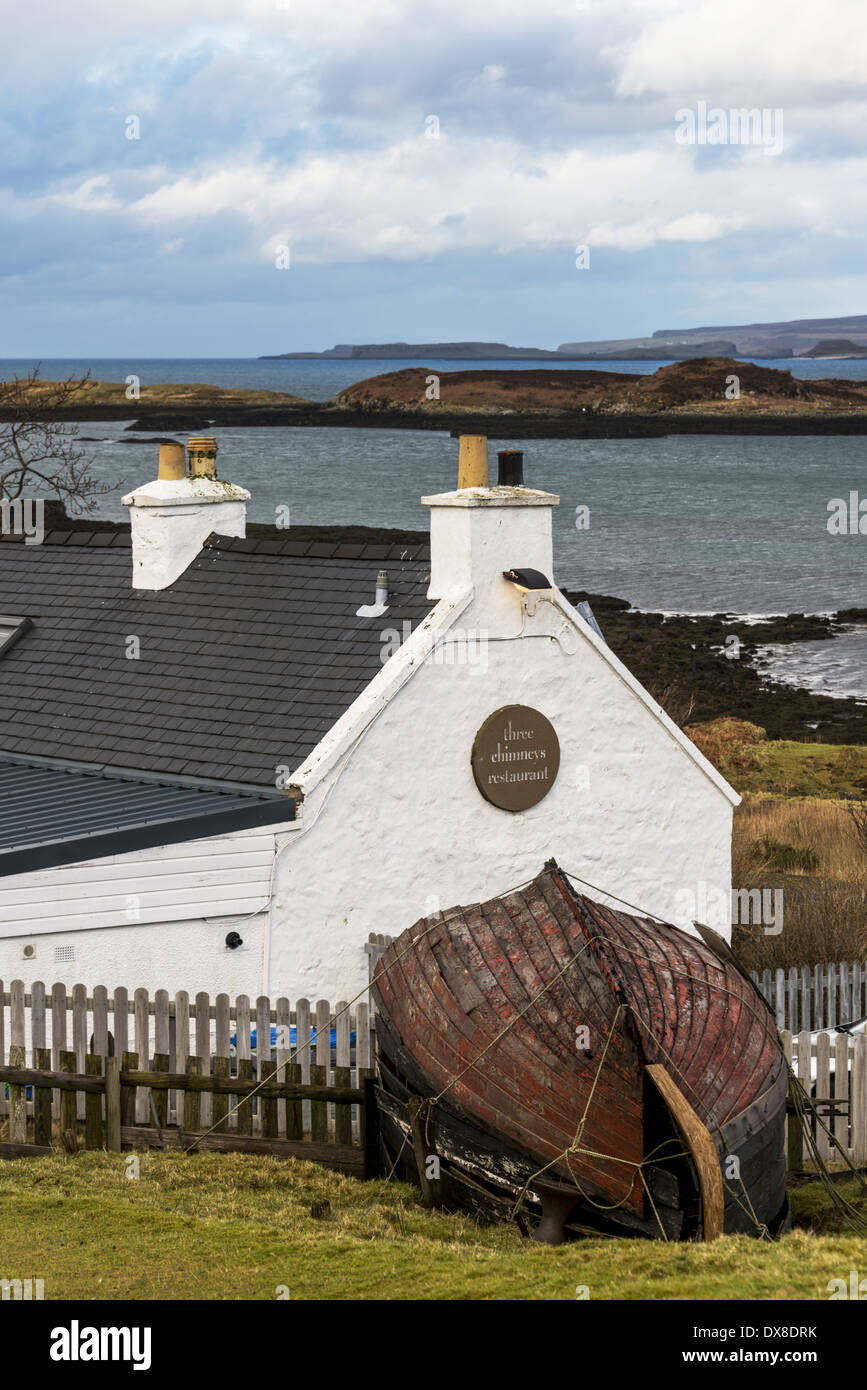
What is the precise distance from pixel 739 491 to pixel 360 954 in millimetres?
121353

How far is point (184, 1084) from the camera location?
11.8 meters

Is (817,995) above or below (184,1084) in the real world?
below

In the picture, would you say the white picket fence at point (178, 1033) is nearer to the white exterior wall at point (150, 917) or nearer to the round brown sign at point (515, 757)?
the white exterior wall at point (150, 917)

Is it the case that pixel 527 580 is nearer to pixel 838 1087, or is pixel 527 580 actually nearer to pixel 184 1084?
pixel 838 1087

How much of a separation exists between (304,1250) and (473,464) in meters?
8.18

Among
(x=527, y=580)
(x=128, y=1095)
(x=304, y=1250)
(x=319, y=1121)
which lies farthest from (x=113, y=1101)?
(x=527, y=580)

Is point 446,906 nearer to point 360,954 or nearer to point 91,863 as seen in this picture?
point 360,954

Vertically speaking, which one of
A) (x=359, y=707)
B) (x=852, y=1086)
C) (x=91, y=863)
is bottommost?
(x=852, y=1086)

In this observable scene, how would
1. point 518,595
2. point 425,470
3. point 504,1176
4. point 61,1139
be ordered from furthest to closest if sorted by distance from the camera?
point 425,470
point 518,595
point 61,1139
point 504,1176

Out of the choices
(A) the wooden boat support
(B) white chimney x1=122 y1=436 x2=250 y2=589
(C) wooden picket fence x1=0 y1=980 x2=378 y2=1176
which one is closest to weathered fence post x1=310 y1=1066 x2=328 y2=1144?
(C) wooden picket fence x1=0 y1=980 x2=378 y2=1176

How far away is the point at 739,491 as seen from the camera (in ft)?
436

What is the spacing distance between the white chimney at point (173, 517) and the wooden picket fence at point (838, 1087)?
861cm

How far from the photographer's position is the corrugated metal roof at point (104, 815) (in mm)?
13336
